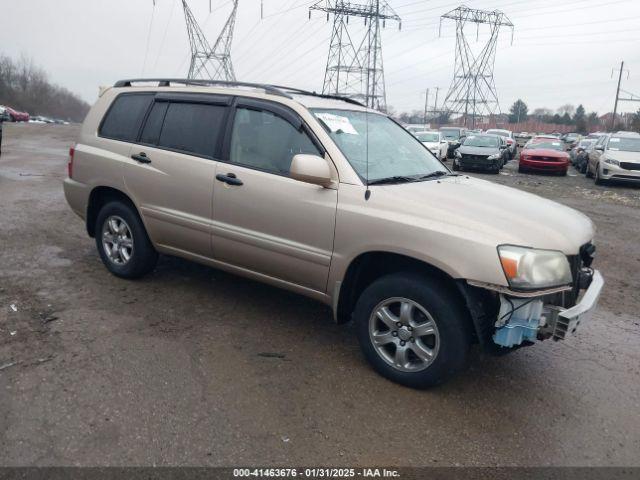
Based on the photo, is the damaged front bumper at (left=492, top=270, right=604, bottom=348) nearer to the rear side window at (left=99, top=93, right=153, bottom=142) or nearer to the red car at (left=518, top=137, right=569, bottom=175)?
the rear side window at (left=99, top=93, right=153, bottom=142)

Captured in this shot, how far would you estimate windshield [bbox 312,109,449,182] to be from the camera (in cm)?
373

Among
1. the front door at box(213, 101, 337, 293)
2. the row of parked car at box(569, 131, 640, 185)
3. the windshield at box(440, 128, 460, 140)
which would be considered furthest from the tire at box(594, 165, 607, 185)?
the front door at box(213, 101, 337, 293)

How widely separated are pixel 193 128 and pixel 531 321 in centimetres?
303

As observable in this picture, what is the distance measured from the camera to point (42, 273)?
510 cm

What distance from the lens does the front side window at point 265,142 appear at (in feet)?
12.5

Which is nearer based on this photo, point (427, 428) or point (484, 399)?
point (427, 428)

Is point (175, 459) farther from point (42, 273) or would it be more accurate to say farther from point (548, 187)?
point (548, 187)

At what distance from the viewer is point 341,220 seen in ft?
11.4

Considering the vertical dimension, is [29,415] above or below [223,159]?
below

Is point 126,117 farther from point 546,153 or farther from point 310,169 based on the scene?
point 546,153

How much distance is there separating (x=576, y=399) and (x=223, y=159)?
3043mm

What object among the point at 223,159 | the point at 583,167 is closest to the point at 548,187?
the point at 583,167

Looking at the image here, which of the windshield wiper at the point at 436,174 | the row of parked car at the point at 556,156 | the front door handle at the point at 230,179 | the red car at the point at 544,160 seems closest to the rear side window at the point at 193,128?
the front door handle at the point at 230,179

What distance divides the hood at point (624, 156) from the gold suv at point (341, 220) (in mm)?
13386
